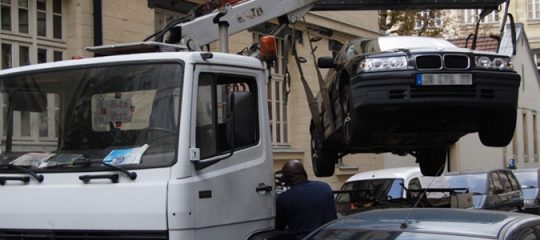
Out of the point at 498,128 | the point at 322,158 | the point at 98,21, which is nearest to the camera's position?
the point at 498,128

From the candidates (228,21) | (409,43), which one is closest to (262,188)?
(228,21)

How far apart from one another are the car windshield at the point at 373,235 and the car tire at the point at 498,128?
3.24 meters

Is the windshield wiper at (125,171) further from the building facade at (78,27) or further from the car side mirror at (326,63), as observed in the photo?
the building facade at (78,27)

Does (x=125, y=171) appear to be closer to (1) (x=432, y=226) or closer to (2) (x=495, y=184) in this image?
(1) (x=432, y=226)

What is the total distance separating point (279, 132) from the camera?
17.8 meters

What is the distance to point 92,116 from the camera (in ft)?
18.3

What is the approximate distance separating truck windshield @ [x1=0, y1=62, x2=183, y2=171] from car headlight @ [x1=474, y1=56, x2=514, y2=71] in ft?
11.3

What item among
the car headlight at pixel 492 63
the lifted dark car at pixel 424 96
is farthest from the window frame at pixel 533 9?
the car headlight at pixel 492 63

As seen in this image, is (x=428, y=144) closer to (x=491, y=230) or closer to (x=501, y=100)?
(x=501, y=100)

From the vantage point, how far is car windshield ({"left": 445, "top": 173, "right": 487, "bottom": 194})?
13445 millimetres

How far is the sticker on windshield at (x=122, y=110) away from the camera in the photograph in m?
5.34

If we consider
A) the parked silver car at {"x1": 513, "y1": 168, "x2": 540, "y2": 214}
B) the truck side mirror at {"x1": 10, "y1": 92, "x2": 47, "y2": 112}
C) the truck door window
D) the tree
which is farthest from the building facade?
the tree

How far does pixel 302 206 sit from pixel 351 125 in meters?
1.28

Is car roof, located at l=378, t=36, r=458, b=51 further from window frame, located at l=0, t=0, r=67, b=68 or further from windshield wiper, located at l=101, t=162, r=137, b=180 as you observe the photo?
window frame, located at l=0, t=0, r=67, b=68
